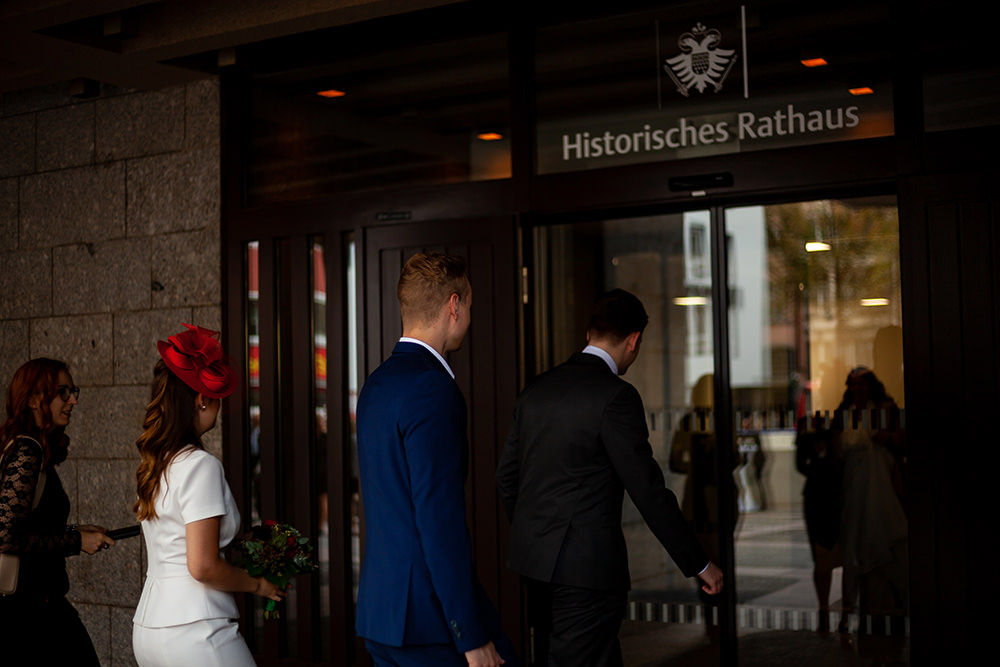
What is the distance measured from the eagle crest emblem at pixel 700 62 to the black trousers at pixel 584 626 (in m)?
2.40

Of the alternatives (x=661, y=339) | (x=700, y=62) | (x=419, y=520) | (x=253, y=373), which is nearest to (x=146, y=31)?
(x=253, y=373)

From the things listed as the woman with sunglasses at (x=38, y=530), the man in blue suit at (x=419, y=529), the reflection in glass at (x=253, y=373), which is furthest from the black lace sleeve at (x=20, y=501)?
the reflection in glass at (x=253, y=373)

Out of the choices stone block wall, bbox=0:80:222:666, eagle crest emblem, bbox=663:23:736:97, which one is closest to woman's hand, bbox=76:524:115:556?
stone block wall, bbox=0:80:222:666

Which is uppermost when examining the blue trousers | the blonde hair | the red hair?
the blonde hair

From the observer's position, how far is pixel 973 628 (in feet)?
14.0

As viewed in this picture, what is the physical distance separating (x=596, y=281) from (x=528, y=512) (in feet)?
25.7

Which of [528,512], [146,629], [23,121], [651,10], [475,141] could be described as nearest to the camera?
[146,629]

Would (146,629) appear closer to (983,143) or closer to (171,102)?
(983,143)

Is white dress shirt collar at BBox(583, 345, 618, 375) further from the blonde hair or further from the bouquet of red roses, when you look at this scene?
the bouquet of red roses

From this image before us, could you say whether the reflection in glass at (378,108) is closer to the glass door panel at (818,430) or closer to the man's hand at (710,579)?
the glass door panel at (818,430)

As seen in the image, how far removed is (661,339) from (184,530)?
962 cm

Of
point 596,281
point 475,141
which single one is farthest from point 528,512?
point 596,281

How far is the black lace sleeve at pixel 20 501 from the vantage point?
3.79m

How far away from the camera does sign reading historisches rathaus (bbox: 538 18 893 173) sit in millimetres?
4668
